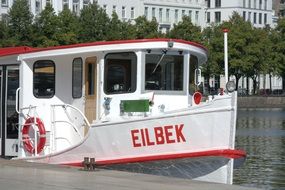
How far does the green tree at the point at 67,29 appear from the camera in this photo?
267ft

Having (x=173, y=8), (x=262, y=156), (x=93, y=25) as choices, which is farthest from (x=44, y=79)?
(x=173, y=8)

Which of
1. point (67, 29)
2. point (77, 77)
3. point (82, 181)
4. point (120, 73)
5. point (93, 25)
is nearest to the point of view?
point (82, 181)

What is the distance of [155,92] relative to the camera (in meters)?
19.8

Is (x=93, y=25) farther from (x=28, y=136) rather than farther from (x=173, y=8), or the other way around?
(x=28, y=136)

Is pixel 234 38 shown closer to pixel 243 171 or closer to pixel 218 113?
pixel 243 171

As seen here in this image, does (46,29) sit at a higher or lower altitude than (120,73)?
higher

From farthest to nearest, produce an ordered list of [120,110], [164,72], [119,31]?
[119,31] < [164,72] < [120,110]

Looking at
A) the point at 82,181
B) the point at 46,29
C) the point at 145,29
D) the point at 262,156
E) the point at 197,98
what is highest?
→ the point at 145,29

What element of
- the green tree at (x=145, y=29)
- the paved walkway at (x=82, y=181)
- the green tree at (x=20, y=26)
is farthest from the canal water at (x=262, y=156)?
the green tree at (x=145, y=29)

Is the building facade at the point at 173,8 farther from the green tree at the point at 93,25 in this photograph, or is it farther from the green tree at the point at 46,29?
the green tree at the point at 46,29

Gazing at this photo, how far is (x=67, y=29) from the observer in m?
84.8

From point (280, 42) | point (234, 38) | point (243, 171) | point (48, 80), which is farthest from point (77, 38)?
point (48, 80)

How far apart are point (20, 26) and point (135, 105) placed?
205ft

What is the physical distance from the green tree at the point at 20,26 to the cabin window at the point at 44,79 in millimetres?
57185
